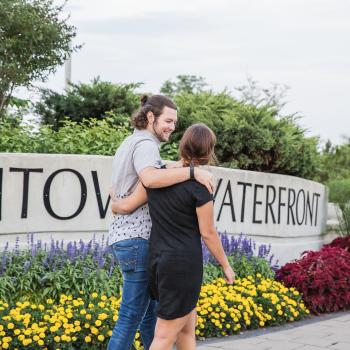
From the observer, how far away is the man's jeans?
3.56 metres

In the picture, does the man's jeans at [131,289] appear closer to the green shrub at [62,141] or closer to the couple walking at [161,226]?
the couple walking at [161,226]

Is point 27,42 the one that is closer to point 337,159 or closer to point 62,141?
point 62,141

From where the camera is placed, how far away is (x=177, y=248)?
10.9 ft

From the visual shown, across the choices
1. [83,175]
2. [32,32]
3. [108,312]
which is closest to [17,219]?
[83,175]

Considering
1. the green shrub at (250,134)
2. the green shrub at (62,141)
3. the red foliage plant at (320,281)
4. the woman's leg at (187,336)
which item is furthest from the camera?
the green shrub at (250,134)

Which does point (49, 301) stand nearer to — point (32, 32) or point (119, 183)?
point (119, 183)

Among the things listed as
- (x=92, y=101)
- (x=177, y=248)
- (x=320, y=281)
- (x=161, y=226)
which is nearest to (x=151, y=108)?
(x=161, y=226)

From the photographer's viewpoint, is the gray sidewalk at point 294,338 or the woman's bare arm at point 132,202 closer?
the woman's bare arm at point 132,202

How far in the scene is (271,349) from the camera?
5.23 m

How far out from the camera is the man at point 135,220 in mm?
3561

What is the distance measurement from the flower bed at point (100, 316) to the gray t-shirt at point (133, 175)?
4.56 ft

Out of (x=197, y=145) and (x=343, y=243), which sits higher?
(x=197, y=145)

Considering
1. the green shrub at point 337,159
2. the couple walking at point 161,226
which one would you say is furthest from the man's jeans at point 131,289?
the green shrub at point 337,159

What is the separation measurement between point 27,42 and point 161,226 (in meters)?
8.26
